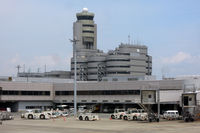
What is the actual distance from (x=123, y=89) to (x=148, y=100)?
145ft

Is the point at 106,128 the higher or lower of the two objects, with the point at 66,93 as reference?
lower

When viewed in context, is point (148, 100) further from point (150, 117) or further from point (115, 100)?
point (115, 100)

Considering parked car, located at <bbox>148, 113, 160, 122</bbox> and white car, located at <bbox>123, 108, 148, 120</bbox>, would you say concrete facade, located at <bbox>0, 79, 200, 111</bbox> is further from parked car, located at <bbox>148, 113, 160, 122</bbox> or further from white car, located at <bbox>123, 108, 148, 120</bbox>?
parked car, located at <bbox>148, 113, 160, 122</bbox>

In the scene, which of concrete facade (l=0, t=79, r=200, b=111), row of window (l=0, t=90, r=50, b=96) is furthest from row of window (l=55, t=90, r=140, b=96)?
row of window (l=0, t=90, r=50, b=96)

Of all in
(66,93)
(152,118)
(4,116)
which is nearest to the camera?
(152,118)

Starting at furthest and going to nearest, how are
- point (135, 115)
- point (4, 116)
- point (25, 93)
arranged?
point (25, 93) → point (4, 116) → point (135, 115)

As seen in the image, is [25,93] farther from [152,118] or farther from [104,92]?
[152,118]

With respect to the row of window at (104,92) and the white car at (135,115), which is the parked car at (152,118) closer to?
the white car at (135,115)

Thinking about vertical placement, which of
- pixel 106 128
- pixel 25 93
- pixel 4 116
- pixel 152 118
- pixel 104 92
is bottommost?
pixel 106 128

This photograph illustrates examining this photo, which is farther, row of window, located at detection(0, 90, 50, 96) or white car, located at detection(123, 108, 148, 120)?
row of window, located at detection(0, 90, 50, 96)

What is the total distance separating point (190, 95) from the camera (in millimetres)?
71938

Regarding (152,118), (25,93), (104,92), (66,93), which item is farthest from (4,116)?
(66,93)

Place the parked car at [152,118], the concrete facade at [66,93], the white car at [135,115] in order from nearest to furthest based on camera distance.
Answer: the parked car at [152,118], the white car at [135,115], the concrete facade at [66,93]

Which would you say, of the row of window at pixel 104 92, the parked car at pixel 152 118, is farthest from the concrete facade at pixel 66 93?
the parked car at pixel 152 118
